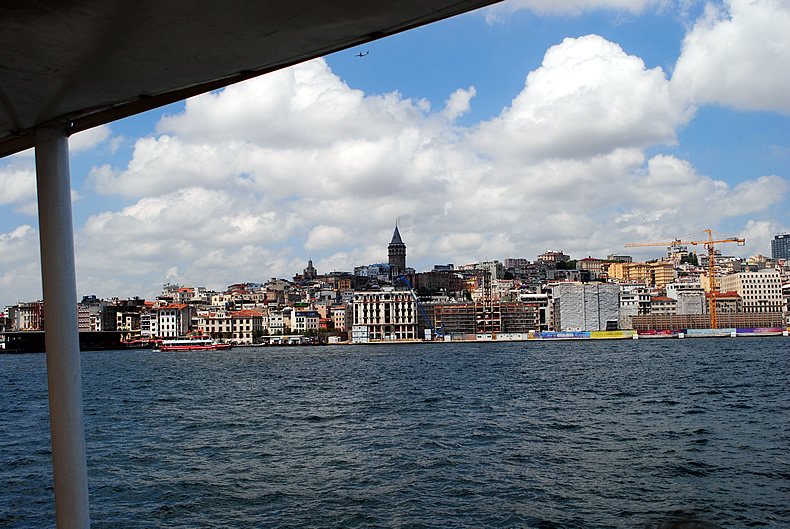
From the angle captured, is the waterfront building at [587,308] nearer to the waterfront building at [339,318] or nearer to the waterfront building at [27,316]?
the waterfront building at [339,318]

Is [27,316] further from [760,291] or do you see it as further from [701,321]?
[760,291]

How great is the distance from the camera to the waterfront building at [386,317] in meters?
98.0

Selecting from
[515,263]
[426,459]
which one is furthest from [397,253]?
[426,459]

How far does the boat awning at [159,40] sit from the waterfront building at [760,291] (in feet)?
359

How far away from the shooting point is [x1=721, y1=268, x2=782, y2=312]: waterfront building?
100 metres

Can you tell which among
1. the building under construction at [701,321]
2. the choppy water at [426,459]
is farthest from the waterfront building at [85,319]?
the choppy water at [426,459]

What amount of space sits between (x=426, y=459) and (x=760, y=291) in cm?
10463

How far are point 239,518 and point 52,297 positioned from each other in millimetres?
5737

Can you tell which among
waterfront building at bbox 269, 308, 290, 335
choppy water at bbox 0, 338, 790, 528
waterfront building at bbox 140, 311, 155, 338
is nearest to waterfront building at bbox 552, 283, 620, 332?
waterfront building at bbox 269, 308, 290, 335

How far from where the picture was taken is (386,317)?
323 ft

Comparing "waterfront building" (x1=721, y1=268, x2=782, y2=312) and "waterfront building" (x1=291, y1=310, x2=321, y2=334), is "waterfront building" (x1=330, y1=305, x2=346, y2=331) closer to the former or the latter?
"waterfront building" (x1=291, y1=310, x2=321, y2=334)

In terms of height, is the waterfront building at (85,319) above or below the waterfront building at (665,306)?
above

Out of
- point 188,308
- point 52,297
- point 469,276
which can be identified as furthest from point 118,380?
point 469,276

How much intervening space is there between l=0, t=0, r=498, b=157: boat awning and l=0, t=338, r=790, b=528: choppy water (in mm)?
2687
